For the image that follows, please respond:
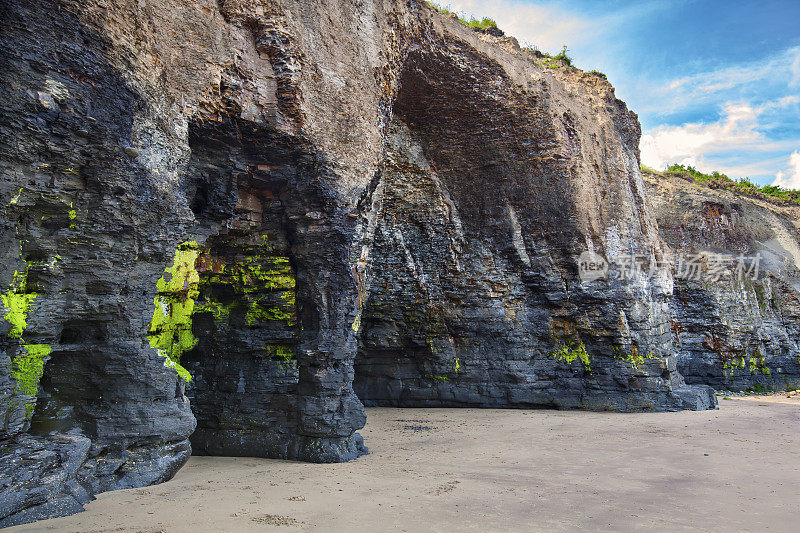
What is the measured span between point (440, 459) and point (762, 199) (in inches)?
836

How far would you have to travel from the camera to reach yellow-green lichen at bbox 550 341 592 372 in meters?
11.1

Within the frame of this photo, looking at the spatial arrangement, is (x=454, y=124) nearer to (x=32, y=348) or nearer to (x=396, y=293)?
(x=396, y=293)

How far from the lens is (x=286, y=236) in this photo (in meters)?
6.98

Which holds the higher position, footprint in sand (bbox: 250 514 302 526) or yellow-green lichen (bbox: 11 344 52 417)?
yellow-green lichen (bbox: 11 344 52 417)

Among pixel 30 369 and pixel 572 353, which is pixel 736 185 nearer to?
pixel 572 353

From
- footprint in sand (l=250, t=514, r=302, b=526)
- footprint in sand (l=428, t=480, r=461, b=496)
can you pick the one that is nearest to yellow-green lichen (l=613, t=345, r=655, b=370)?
footprint in sand (l=428, t=480, r=461, b=496)

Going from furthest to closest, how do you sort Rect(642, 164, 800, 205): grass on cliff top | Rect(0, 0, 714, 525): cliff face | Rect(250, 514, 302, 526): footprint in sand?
Rect(642, 164, 800, 205): grass on cliff top → Rect(0, 0, 714, 525): cliff face → Rect(250, 514, 302, 526): footprint in sand

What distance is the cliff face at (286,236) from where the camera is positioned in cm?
449

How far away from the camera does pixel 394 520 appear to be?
4.14 m

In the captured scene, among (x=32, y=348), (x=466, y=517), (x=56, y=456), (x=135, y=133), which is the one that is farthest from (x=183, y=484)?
(x=135, y=133)
